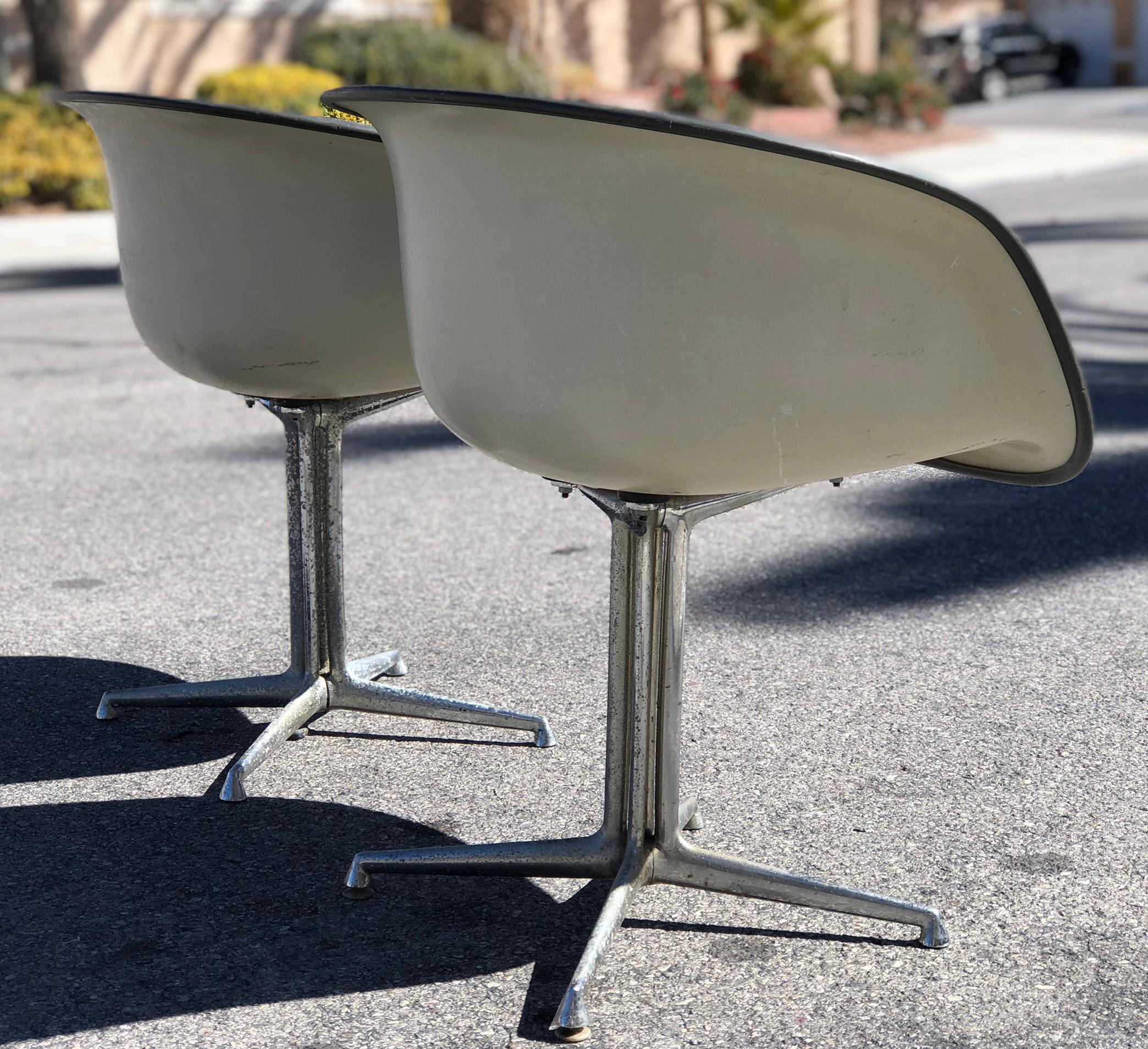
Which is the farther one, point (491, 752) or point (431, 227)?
point (491, 752)

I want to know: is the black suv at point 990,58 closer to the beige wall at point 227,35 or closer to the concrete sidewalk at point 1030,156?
the beige wall at point 227,35

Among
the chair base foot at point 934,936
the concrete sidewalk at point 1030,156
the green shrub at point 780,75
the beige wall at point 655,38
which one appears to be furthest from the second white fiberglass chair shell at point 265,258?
the beige wall at point 655,38

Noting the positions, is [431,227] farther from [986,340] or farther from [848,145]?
[848,145]

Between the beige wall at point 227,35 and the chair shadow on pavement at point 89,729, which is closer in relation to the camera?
the chair shadow on pavement at point 89,729

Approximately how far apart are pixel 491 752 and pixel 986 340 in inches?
53.6

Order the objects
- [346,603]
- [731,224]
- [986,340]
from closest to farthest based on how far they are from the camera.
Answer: [731,224]
[986,340]
[346,603]

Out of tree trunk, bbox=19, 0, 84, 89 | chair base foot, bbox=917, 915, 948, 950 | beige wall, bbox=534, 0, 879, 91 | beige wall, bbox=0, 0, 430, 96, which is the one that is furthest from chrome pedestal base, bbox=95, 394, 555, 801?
beige wall, bbox=534, 0, 879, 91

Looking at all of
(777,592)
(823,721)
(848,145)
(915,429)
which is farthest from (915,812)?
(848,145)

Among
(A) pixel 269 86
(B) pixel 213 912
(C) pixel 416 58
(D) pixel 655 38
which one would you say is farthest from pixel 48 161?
(D) pixel 655 38

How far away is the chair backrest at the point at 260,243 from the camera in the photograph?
101 inches

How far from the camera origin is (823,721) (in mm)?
3023

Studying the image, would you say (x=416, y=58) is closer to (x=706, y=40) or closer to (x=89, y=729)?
(x=706, y=40)

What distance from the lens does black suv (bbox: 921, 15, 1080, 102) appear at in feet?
91.5

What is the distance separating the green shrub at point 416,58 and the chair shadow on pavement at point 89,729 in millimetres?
14389
